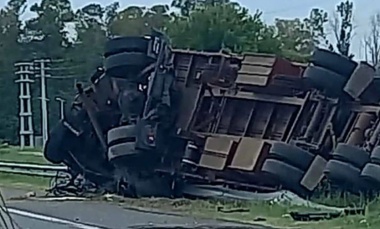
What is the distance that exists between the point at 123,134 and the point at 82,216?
3304 mm

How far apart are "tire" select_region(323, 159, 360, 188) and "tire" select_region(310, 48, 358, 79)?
1.54 m

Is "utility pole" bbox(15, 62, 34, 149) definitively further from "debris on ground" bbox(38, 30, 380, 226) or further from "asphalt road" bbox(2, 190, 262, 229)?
"asphalt road" bbox(2, 190, 262, 229)

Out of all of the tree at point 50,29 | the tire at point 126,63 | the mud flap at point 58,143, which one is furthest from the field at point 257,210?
the tree at point 50,29

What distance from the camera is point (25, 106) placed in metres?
25.0

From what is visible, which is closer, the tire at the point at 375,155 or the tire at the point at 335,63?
the tire at the point at 375,155

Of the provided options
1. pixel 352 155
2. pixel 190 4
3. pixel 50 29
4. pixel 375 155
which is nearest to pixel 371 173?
pixel 375 155

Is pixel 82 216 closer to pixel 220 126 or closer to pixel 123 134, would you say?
pixel 123 134

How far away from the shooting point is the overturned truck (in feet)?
50.5

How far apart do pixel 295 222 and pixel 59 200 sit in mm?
5646

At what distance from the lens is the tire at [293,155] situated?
1507 centimetres

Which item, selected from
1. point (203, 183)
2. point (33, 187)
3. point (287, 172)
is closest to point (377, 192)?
point (287, 172)

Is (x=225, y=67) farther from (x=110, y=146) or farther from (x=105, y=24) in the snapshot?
(x=105, y=24)

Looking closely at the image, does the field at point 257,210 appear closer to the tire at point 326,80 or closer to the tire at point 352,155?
the tire at point 352,155

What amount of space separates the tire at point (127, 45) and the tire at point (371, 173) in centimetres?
492
